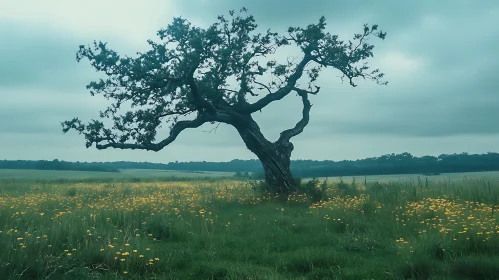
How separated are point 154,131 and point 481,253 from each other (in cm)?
1402

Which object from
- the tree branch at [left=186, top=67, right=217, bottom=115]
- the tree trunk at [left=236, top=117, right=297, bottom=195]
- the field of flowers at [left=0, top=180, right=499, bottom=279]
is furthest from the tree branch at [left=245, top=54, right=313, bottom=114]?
the field of flowers at [left=0, top=180, right=499, bottom=279]

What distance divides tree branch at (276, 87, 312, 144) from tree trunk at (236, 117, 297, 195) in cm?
78

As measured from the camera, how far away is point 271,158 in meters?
19.3

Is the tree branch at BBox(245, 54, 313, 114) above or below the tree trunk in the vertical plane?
above

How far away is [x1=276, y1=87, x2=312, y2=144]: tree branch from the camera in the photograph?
2038cm

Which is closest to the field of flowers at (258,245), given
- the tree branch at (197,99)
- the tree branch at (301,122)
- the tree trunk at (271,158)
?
the tree trunk at (271,158)

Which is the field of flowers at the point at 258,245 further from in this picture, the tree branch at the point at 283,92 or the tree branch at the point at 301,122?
the tree branch at the point at 283,92

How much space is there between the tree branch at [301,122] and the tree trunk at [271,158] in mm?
779

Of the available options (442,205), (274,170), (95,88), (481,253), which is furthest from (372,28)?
(481,253)

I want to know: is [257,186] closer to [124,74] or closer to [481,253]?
[124,74]

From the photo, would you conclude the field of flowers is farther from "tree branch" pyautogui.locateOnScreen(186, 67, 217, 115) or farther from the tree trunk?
"tree branch" pyautogui.locateOnScreen(186, 67, 217, 115)

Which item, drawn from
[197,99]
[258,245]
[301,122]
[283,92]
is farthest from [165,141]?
[258,245]

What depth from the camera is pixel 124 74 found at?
1828cm

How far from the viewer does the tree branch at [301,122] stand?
66.8 feet
